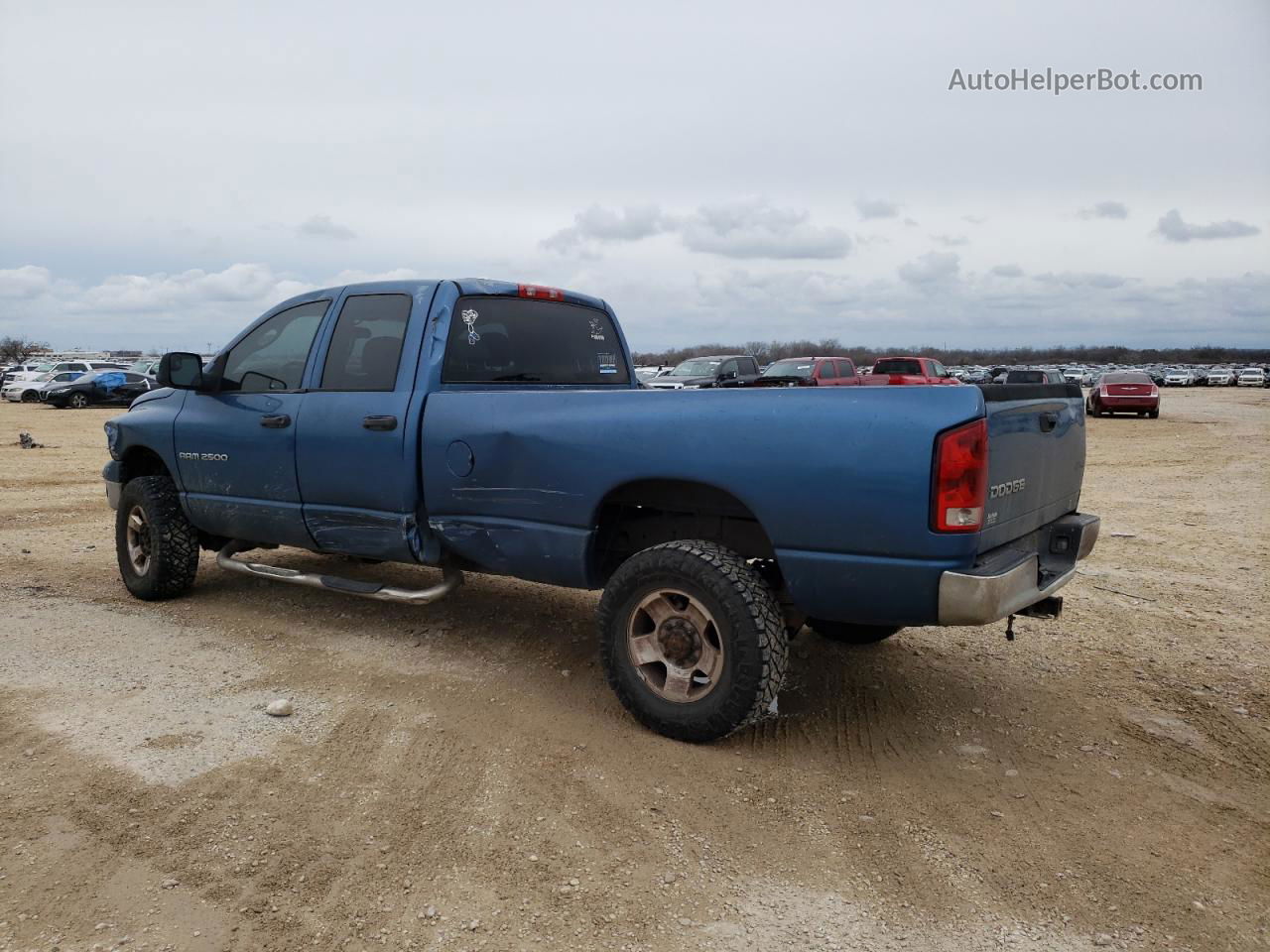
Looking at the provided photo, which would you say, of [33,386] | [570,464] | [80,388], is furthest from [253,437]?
[33,386]

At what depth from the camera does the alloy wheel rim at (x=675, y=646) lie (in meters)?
3.79

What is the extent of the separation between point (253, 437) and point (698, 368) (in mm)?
19074

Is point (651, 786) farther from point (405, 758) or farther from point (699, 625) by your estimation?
point (405, 758)

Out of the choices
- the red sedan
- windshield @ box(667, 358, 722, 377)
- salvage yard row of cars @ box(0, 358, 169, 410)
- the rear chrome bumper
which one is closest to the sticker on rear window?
the rear chrome bumper

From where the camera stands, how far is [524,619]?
18.7 feet

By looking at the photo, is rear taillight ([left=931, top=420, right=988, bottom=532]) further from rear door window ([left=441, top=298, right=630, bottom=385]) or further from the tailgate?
rear door window ([left=441, top=298, right=630, bottom=385])

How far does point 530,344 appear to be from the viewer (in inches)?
209

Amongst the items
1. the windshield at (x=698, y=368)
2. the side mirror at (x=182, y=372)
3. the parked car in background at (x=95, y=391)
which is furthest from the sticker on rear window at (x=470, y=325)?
the parked car in background at (x=95, y=391)

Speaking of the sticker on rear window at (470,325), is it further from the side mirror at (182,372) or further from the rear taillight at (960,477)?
the rear taillight at (960,477)

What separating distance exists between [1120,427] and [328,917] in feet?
84.0

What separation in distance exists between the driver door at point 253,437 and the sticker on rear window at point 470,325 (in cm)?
96

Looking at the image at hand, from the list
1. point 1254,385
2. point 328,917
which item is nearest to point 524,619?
point 328,917

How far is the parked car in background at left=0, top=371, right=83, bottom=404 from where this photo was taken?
111 ft

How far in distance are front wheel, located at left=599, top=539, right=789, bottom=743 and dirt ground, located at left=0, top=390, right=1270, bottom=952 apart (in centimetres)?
19
